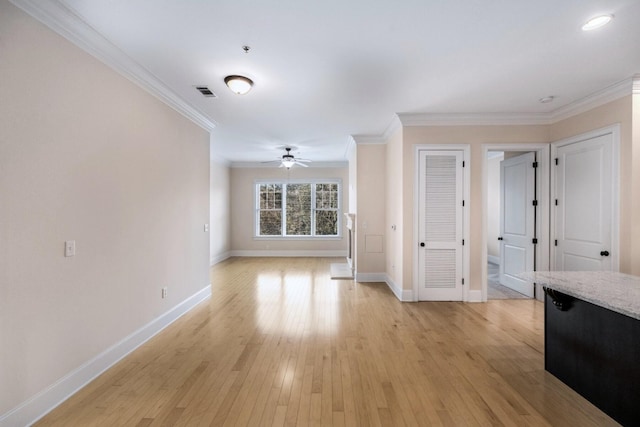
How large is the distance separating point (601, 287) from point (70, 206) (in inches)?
159

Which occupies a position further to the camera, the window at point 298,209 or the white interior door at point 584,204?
the window at point 298,209

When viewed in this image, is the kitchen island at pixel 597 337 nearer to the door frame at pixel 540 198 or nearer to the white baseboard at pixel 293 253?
the door frame at pixel 540 198

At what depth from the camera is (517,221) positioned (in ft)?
15.9

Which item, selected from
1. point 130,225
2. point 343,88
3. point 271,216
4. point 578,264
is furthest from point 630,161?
point 271,216

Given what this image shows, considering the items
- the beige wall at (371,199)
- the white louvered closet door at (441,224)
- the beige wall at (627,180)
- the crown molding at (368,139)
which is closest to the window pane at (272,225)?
the beige wall at (371,199)

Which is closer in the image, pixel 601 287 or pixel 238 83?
pixel 601 287

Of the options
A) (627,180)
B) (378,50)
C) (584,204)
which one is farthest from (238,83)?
(584,204)

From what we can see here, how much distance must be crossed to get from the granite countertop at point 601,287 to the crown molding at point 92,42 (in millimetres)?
4118

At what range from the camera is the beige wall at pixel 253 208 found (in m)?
8.80

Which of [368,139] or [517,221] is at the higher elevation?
[368,139]

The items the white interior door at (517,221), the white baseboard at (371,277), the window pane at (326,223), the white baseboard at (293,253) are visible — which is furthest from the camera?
the window pane at (326,223)

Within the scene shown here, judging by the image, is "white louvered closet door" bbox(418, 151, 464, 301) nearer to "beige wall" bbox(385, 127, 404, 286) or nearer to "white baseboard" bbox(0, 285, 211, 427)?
"beige wall" bbox(385, 127, 404, 286)

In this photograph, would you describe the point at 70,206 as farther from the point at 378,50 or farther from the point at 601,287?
the point at 601,287

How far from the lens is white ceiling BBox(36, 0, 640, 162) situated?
6.82 ft
